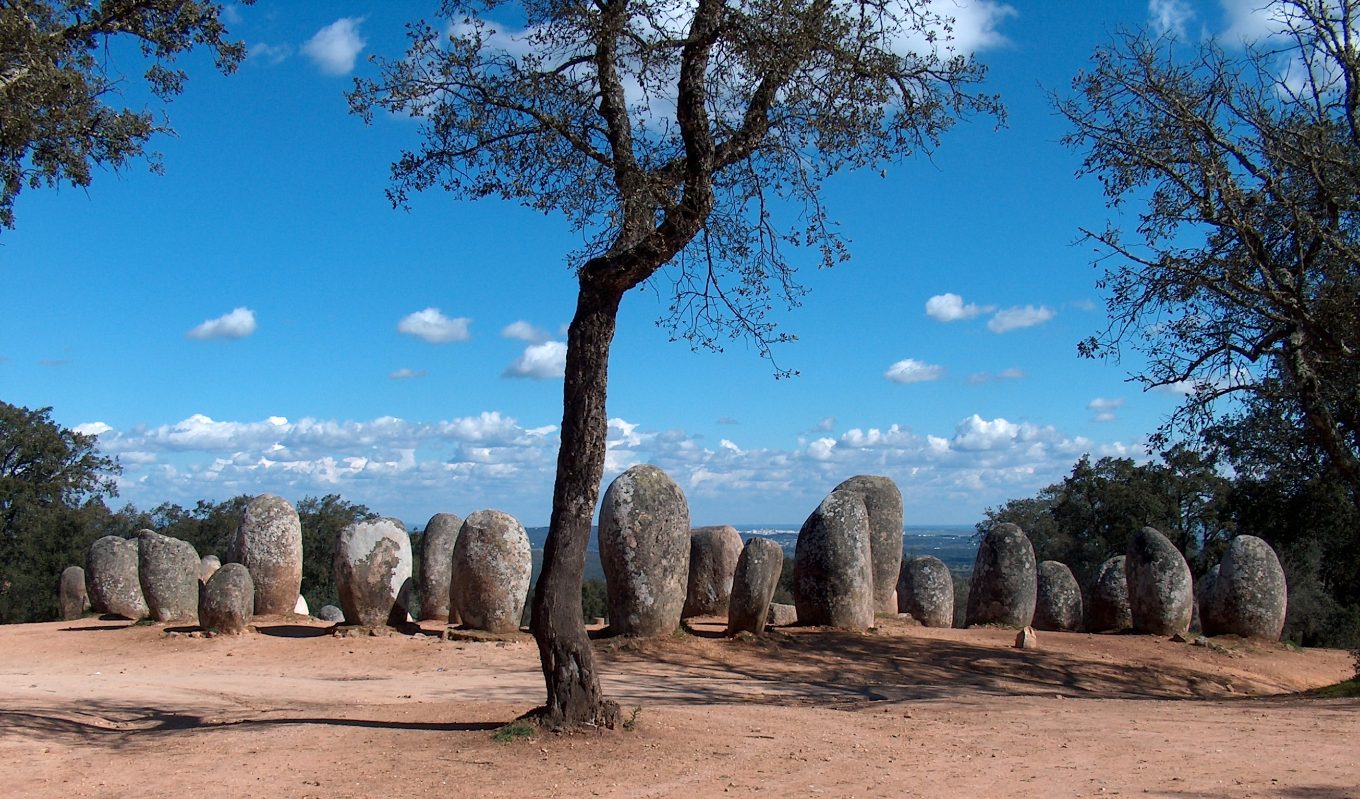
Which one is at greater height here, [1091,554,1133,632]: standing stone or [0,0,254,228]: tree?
[0,0,254,228]: tree

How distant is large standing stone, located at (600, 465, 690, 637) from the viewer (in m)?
14.2

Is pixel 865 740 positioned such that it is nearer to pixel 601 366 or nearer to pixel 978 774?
pixel 978 774

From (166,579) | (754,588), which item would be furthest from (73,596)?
(754,588)

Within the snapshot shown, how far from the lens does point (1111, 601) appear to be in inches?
712

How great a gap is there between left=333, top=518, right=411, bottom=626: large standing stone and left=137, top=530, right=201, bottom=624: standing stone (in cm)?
361

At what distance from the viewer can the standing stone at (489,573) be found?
15.3 meters

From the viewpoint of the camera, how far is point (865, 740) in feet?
24.7

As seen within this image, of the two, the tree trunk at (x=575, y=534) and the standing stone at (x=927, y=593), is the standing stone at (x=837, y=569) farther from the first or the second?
the tree trunk at (x=575, y=534)

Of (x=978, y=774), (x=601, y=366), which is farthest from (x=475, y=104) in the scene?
(x=978, y=774)

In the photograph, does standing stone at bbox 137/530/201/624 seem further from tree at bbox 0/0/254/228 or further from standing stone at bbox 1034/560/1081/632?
standing stone at bbox 1034/560/1081/632

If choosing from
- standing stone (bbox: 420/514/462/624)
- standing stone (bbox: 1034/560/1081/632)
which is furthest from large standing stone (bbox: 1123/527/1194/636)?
standing stone (bbox: 420/514/462/624)

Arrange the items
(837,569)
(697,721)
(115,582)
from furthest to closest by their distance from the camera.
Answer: (115,582)
(837,569)
(697,721)

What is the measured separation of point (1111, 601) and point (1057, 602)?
39.0 inches

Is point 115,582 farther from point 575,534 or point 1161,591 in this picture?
point 1161,591
